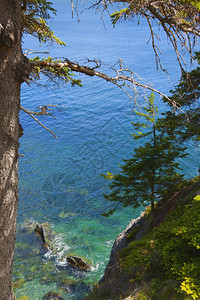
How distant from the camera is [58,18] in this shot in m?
83.8

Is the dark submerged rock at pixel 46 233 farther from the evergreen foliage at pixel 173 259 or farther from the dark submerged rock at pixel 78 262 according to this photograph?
the evergreen foliage at pixel 173 259

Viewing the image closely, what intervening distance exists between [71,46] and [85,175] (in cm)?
3825

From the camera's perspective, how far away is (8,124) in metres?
4.06

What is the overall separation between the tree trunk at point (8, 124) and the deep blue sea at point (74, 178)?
2600mm

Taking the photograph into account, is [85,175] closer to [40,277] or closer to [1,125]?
[40,277]

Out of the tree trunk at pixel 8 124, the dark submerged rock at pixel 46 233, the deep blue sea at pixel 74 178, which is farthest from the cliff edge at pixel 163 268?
the dark submerged rock at pixel 46 233

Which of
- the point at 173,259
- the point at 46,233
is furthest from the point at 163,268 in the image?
the point at 46,233

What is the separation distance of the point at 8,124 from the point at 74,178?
16.2 metres

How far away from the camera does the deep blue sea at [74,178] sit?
12.7 metres

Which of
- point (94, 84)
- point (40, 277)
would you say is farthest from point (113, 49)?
point (40, 277)

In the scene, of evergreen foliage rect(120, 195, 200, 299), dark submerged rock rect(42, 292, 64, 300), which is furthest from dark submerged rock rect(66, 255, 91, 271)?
evergreen foliage rect(120, 195, 200, 299)

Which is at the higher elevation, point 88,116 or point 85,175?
point 88,116

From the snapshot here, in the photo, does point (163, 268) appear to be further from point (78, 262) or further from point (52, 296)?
point (78, 262)

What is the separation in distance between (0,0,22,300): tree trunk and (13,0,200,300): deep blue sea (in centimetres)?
260
